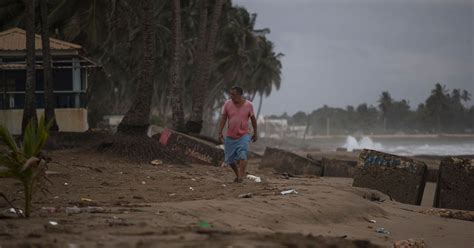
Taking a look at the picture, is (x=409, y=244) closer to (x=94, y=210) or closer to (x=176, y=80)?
Answer: (x=94, y=210)

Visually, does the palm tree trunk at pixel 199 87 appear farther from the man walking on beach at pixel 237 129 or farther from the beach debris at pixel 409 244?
the beach debris at pixel 409 244

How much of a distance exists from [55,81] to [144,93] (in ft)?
22.2

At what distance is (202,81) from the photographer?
22016 millimetres

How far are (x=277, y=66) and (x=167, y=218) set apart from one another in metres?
59.6

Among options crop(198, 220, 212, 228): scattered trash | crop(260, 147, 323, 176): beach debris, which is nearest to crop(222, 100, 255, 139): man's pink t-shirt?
crop(198, 220, 212, 228): scattered trash

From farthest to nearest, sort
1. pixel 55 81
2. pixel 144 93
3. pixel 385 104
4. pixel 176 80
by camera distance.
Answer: pixel 385 104 → pixel 176 80 → pixel 55 81 → pixel 144 93

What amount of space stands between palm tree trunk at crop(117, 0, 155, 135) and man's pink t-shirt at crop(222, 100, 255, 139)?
4.33m

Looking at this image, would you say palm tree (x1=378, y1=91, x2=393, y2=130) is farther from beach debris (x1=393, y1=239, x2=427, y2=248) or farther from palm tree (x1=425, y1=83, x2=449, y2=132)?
beach debris (x1=393, y1=239, x2=427, y2=248)

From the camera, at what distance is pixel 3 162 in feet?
17.1

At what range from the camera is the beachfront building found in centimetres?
1862

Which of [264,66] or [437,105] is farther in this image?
[437,105]

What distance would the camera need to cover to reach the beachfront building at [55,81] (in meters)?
18.6

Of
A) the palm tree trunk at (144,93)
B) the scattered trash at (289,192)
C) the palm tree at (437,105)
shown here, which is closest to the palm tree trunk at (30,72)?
the palm tree trunk at (144,93)

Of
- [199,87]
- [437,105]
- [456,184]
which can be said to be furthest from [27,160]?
[437,105]
